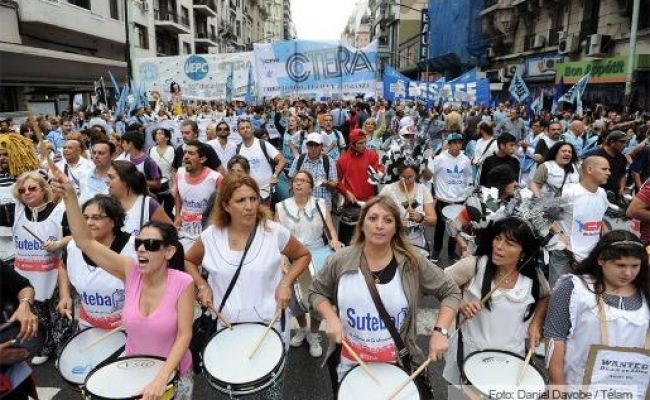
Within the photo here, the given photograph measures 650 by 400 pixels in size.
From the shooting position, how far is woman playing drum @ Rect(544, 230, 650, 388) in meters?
2.49

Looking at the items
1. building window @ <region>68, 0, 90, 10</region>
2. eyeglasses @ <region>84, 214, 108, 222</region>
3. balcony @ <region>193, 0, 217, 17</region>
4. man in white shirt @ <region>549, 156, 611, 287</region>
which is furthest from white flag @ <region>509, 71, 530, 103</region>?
balcony @ <region>193, 0, 217, 17</region>

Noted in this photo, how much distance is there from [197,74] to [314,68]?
5.02 m

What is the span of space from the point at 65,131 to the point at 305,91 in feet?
25.9

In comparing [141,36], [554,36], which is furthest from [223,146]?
[141,36]

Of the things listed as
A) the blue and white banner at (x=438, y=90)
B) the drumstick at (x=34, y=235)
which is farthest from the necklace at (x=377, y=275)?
the blue and white banner at (x=438, y=90)

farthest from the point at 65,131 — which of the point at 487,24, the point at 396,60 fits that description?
the point at 396,60

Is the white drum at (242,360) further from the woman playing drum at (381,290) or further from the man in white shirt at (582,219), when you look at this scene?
the man in white shirt at (582,219)

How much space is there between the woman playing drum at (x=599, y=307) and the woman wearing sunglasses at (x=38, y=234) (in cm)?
350

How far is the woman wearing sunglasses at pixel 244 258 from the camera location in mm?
2996

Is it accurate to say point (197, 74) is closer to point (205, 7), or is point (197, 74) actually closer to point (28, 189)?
point (28, 189)

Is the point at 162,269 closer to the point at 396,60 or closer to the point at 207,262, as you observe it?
the point at 207,262

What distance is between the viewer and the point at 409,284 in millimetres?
2650

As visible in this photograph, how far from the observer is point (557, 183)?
532 cm

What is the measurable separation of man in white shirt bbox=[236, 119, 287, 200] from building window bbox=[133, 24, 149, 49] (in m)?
32.6
